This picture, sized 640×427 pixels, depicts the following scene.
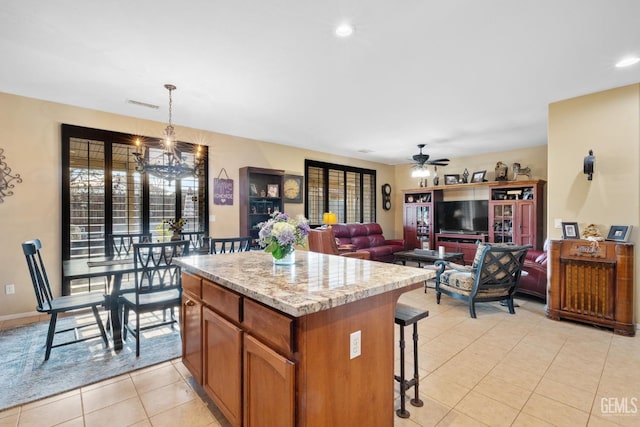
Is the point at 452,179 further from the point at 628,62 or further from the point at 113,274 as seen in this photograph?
the point at 113,274

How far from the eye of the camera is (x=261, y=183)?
5930 millimetres

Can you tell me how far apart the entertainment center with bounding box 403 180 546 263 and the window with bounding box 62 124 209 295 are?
19.0 ft

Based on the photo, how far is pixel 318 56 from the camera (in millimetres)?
2740

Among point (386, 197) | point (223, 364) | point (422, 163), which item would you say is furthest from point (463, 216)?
point (223, 364)

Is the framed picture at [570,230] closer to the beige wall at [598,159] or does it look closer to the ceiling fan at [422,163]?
the beige wall at [598,159]

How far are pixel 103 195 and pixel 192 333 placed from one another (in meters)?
3.09

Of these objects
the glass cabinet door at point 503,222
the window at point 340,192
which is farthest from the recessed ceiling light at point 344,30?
the glass cabinet door at point 503,222

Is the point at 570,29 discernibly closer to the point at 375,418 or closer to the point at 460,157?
the point at 375,418

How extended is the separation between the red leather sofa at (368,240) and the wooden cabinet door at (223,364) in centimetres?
492

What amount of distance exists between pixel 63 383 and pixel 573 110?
5872 mm

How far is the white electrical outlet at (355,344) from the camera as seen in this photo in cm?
140

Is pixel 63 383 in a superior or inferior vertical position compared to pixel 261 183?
inferior

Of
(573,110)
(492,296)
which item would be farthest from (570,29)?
(492,296)

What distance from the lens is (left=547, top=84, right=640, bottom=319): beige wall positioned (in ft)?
10.8
